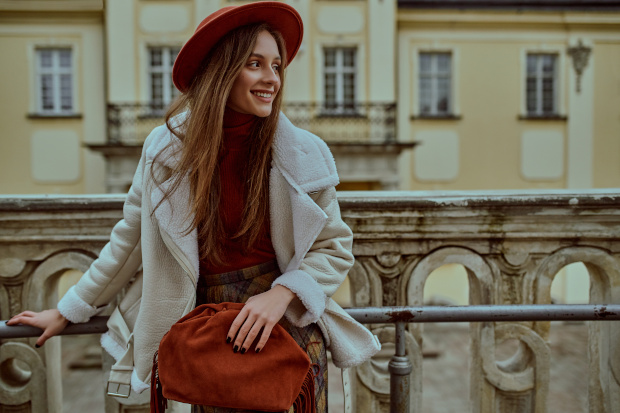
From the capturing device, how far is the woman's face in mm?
1263

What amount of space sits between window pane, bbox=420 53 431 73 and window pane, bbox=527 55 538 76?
2.73 metres

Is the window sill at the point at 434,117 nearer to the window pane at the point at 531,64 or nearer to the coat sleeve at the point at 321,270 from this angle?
the window pane at the point at 531,64

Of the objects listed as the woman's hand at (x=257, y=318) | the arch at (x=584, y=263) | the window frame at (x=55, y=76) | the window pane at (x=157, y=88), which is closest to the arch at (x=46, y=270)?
the woman's hand at (x=257, y=318)

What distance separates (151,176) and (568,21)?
1498 centimetres

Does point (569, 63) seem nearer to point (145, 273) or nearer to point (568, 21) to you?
point (568, 21)

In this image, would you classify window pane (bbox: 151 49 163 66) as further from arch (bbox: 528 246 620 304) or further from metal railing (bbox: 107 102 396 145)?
arch (bbox: 528 246 620 304)

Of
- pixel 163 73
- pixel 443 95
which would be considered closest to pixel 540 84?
pixel 443 95

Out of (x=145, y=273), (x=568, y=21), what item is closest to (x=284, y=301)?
(x=145, y=273)

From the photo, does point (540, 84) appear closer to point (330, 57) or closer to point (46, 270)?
point (330, 57)

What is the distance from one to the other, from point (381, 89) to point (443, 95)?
6.14 feet

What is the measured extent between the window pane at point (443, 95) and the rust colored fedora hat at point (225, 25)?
13.1m

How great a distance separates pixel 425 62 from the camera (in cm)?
1370

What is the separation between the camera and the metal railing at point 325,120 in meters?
12.8

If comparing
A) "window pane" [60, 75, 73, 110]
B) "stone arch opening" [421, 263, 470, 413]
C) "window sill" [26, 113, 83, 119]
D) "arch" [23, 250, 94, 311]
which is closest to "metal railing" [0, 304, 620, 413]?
"arch" [23, 250, 94, 311]
